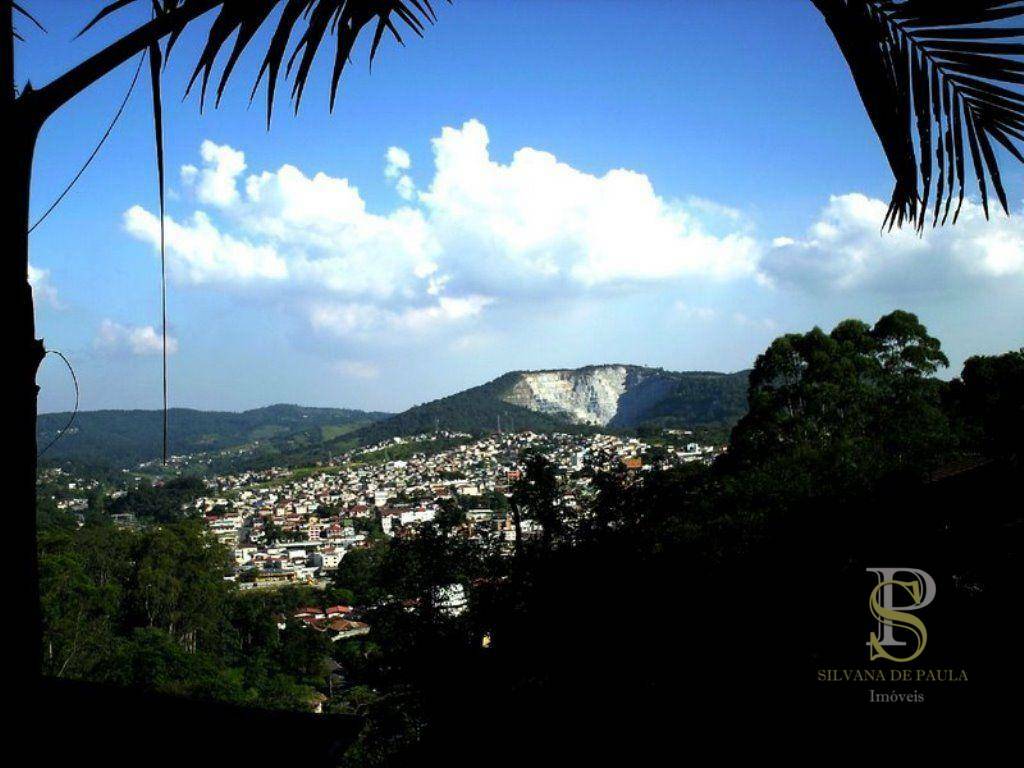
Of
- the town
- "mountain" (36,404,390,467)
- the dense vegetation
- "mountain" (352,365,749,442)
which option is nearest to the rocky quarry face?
"mountain" (352,365,749,442)

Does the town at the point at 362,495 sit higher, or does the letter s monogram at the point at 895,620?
the letter s monogram at the point at 895,620

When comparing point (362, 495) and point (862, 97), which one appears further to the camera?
point (362, 495)

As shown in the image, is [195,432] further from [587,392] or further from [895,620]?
[895,620]

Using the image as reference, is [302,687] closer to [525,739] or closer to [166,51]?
[525,739]

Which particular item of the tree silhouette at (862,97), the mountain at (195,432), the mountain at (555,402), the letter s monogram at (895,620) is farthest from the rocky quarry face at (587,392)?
the tree silhouette at (862,97)

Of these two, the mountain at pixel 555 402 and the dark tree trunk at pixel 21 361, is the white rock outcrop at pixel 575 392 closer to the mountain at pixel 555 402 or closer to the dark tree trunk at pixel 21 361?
the mountain at pixel 555 402

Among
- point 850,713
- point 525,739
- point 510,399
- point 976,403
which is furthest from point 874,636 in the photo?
point 510,399

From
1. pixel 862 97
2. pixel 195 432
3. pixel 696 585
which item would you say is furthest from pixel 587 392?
pixel 862 97
